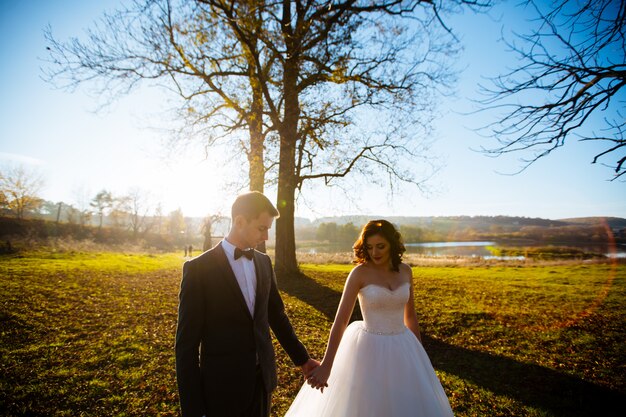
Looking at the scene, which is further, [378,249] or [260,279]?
Answer: [378,249]

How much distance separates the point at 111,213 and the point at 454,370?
261 feet

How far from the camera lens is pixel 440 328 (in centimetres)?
840

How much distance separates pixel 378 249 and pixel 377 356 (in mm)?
1194

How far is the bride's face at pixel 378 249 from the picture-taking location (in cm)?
349

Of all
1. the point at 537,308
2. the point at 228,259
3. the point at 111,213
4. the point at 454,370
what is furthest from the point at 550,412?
the point at 111,213

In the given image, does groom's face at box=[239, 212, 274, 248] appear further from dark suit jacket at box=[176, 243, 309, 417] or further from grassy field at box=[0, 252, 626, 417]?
grassy field at box=[0, 252, 626, 417]

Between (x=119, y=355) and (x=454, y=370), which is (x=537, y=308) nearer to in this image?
(x=454, y=370)

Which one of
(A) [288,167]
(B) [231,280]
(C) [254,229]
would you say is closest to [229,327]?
(B) [231,280]

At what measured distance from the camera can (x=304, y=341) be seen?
283 inches

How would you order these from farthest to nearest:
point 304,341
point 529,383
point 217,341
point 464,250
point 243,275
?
point 464,250, point 304,341, point 529,383, point 243,275, point 217,341

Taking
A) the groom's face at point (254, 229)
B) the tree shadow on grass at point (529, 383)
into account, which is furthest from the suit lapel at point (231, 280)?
the tree shadow on grass at point (529, 383)

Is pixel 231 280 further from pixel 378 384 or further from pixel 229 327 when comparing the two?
pixel 378 384

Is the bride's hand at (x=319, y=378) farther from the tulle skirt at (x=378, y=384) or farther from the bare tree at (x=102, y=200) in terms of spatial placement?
the bare tree at (x=102, y=200)

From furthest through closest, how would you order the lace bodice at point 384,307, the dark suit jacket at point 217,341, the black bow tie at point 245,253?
the lace bodice at point 384,307 → the black bow tie at point 245,253 → the dark suit jacket at point 217,341
